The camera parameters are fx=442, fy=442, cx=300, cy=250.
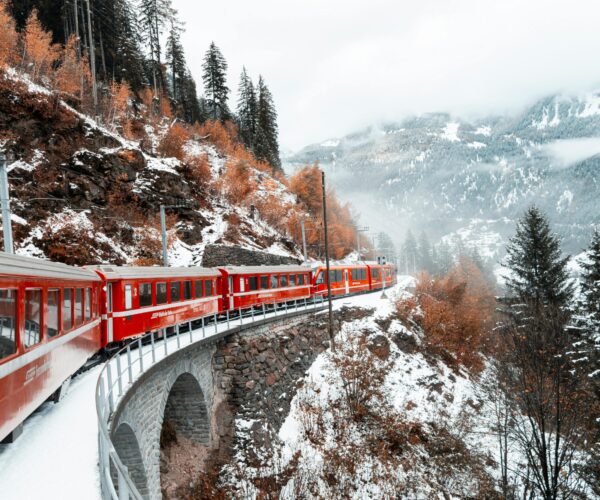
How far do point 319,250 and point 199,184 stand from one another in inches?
828

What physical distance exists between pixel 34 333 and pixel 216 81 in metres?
68.0

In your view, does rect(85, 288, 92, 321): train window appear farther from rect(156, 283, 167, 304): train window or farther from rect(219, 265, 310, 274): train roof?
rect(219, 265, 310, 274): train roof

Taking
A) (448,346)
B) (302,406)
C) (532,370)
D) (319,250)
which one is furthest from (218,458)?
(319,250)

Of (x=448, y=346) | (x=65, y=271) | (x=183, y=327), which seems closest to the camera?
(x=65, y=271)

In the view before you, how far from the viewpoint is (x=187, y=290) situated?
19.3 m

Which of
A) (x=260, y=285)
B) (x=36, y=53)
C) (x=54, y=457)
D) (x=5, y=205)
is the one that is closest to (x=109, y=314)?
(x=5, y=205)

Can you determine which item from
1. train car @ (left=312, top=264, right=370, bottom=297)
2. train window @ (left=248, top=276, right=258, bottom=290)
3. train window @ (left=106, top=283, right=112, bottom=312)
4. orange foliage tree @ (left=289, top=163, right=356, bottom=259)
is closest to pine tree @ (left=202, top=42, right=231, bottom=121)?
orange foliage tree @ (left=289, top=163, right=356, bottom=259)

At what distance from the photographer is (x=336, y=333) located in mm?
28016

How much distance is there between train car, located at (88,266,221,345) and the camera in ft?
47.7

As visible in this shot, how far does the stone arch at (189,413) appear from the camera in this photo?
16.7 m

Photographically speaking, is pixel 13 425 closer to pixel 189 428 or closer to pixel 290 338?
pixel 189 428

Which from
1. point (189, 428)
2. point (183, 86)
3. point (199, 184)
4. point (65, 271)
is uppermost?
point (183, 86)

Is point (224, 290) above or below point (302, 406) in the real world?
above

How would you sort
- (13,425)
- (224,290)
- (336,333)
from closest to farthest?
(13,425) < (224,290) < (336,333)
